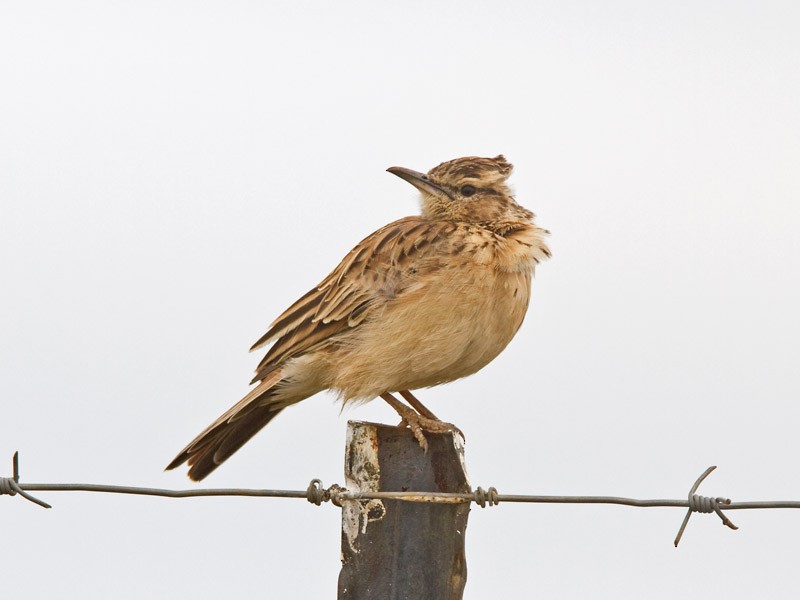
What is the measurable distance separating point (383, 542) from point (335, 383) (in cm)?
289

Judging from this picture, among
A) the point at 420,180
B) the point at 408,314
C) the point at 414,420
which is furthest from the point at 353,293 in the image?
the point at 414,420

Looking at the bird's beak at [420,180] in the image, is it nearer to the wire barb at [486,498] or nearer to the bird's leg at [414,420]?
the bird's leg at [414,420]

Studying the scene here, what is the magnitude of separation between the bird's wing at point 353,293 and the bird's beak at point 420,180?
1.34ft

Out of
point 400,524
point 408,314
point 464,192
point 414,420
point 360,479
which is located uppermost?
point 464,192

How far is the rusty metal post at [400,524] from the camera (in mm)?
5438

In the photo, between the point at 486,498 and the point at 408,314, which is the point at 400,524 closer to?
the point at 486,498

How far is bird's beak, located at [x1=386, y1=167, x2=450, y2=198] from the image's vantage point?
9203mm

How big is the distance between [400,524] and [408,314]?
2729 millimetres

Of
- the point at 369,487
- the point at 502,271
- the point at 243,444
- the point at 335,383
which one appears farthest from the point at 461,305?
the point at 369,487

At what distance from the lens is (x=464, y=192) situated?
9.18 metres

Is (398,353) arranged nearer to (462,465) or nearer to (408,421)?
(408,421)

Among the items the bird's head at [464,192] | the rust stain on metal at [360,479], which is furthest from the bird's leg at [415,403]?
the rust stain on metal at [360,479]

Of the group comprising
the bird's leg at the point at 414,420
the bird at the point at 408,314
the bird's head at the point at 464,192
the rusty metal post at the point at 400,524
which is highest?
the bird's head at the point at 464,192

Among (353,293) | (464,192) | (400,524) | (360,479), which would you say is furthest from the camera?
(464,192)
